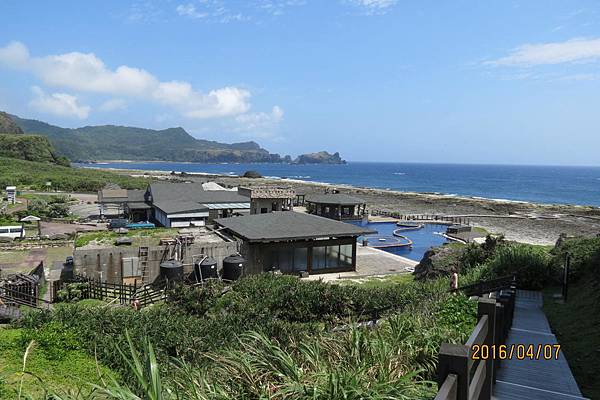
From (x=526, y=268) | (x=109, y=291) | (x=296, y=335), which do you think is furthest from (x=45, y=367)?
(x=526, y=268)

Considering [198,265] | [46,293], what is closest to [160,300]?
[198,265]

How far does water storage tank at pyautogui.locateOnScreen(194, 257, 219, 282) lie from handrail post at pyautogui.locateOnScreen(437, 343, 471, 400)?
22013 millimetres

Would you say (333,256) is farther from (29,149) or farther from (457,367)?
(29,149)

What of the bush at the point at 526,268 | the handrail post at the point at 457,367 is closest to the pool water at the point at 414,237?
the bush at the point at 526,268

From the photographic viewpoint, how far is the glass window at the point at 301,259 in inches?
1044

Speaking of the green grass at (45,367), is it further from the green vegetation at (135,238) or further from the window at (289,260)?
the window at (289,260)

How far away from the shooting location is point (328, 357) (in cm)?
607

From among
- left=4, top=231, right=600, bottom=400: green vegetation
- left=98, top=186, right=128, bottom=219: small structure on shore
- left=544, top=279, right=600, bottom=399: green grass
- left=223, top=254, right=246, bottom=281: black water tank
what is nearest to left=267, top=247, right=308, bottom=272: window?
left=223, top=254, right=246, bottom=281: black water tank

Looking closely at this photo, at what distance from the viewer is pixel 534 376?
25.9 feet

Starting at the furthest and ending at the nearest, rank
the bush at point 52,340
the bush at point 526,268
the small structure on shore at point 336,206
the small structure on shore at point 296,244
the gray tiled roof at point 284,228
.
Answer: the small structure on shore at point 336,206, the small structure on shore at point 296,244, the gray tiled roof at point 284,228, the bush at point 526,268, the bush at point 52,340

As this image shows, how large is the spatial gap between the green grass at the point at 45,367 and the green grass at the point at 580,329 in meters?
9.43

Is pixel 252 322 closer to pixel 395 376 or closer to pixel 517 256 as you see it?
pixel 395 376

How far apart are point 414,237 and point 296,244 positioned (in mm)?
26262

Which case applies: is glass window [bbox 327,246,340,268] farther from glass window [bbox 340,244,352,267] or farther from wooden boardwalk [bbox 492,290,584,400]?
wooden boardwalk [bbox 492,290,584,400]
